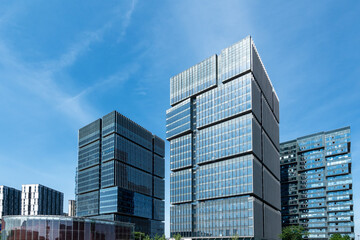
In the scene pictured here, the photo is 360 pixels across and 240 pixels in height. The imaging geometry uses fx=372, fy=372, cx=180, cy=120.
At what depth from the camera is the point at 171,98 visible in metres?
175

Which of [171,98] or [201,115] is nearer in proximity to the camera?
[201,115]

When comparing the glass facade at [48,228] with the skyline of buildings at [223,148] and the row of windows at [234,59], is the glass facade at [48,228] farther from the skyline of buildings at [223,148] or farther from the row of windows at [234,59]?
the row of windows at [234,59]

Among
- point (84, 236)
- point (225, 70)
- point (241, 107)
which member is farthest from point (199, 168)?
point (84, 236)

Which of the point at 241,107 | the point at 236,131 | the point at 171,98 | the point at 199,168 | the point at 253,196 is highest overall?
the point at 171,98

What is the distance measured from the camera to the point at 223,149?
14550 centimetres

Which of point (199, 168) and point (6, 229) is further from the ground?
point (199, 168)

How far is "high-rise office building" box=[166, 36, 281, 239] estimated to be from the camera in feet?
452

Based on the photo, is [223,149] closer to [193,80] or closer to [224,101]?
[224,101]

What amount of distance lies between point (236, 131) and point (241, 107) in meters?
9.36

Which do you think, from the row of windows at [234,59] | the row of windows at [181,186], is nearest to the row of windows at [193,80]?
the row of windows at [234,59]

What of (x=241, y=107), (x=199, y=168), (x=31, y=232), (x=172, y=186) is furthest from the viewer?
(x=172, y=186)

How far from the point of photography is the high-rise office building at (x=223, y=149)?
452 ft

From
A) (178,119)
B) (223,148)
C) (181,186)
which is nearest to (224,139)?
(223,148)

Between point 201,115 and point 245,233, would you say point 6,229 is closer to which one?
point 245,233
